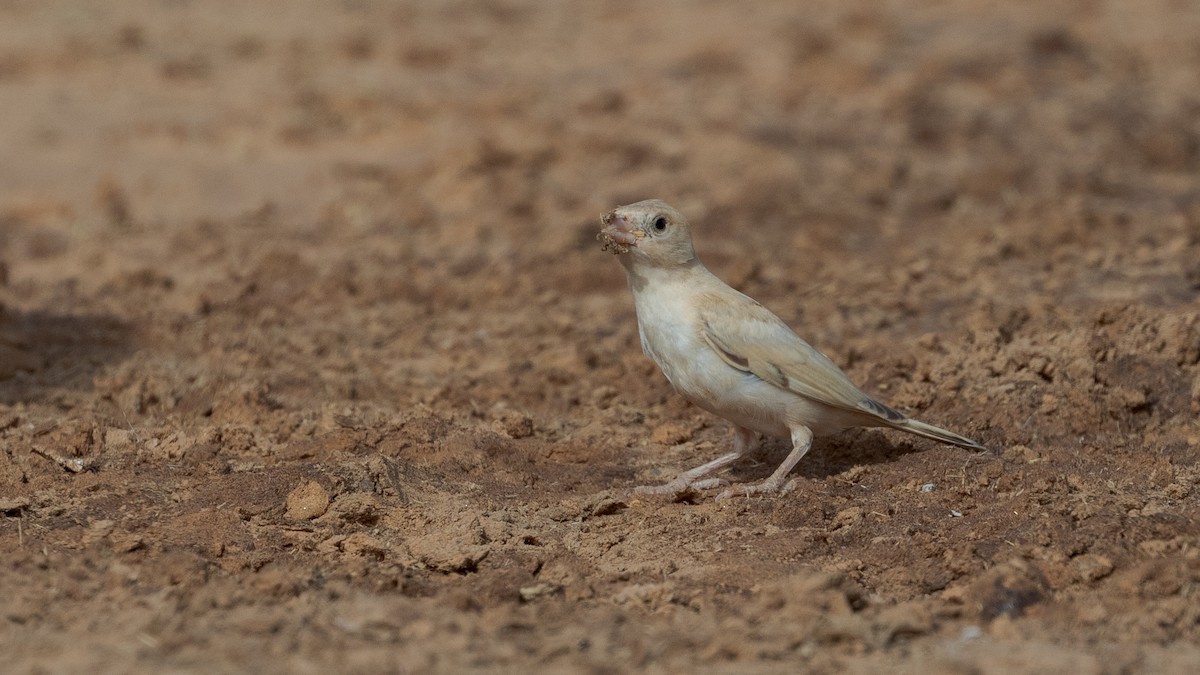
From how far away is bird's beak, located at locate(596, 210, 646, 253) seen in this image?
597 centimetres

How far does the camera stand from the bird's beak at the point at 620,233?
235 inches

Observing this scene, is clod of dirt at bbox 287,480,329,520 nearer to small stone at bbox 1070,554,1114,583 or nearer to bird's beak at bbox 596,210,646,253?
bird's beak at bbox 596,210,646,253

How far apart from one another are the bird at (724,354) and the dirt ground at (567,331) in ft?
0.97

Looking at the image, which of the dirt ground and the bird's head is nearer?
the dirt ground

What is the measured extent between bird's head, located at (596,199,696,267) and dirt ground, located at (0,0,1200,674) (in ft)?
3.64

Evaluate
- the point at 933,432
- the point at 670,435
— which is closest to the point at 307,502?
the point at 670,435

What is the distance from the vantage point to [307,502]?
5816 millimetres

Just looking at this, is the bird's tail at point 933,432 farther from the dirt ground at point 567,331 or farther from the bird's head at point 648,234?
the bird's head at point 648,234

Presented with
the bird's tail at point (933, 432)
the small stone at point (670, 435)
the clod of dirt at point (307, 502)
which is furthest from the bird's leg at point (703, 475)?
the clod of dirt at point (307, 502)

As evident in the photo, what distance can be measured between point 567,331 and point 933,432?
10.4 feet

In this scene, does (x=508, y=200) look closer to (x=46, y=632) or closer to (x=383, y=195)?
(x=383, y=195)

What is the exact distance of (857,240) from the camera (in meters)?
10.5

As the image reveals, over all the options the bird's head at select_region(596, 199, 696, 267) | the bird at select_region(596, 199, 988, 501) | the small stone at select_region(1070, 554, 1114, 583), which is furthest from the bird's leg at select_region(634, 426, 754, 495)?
the small stone at select_region(1070, 554, 1114, 583)

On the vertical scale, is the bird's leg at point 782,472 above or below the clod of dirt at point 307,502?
below
